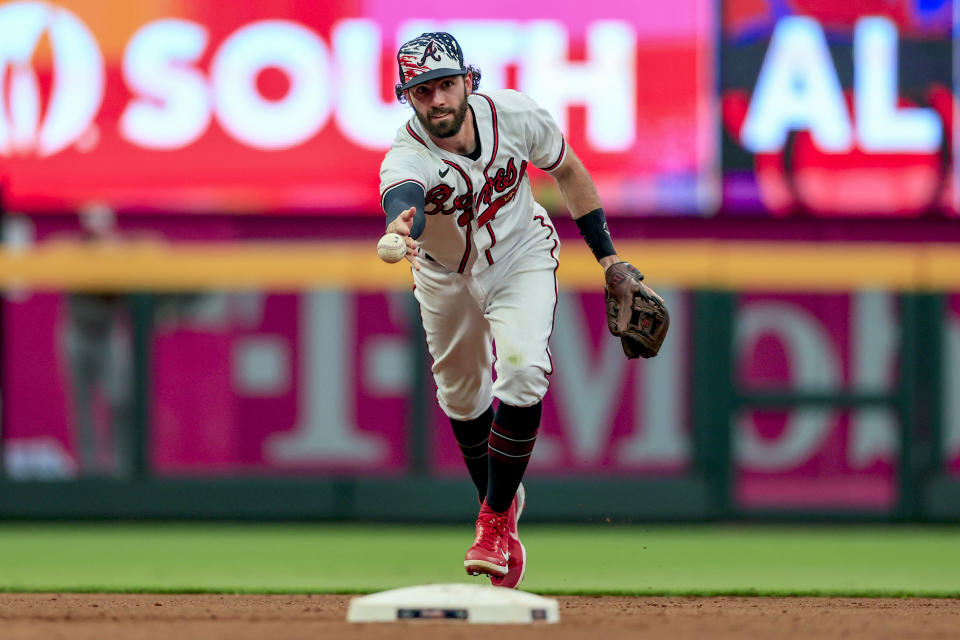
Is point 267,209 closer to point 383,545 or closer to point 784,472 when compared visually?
point 383,545

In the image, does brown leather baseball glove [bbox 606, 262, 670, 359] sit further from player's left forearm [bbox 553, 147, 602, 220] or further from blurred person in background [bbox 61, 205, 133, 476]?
blurred person in background [bbox 61, 205, 133, 476]

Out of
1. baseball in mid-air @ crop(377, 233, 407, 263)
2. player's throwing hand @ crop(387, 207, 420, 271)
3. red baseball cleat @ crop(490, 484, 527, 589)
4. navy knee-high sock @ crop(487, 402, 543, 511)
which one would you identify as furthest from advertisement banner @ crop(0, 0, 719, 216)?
baseball in mid-air @ crop(377, 233, 407, 263)

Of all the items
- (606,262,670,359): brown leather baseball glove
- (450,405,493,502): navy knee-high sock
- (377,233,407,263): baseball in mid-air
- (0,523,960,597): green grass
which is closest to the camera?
(377,233,407,263): baseball in mid-air

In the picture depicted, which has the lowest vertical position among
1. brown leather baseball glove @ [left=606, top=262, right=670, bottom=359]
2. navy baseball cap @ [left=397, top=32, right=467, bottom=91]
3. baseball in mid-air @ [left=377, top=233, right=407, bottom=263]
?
brown leather baseball glove @ [left=606, top=262, right=670, bottom=359]

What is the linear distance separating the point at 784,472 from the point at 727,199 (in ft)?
5.05

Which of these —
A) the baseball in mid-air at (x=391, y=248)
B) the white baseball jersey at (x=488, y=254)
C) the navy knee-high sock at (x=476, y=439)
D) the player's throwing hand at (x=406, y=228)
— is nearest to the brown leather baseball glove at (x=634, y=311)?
the white baseball jersey at (x=488, y=254)

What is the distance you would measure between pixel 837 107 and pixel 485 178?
4.16 m

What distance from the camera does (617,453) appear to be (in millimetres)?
6891

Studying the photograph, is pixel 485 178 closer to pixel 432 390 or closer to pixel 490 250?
pixel 490 250

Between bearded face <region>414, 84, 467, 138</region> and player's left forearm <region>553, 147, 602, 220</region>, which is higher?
bearded face <region>414, 84, 467, 138</region>

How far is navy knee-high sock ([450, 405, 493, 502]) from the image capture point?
14.8 ft

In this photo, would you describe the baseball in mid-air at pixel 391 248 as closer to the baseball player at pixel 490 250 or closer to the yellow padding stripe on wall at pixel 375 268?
the baseball player at pixel 490 250

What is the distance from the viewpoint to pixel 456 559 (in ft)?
18.4

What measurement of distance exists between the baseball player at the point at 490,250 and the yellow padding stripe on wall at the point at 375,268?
2.57 meters
